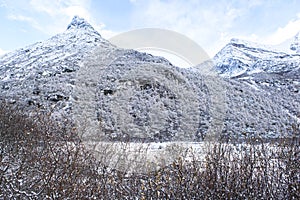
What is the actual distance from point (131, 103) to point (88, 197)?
12.4m

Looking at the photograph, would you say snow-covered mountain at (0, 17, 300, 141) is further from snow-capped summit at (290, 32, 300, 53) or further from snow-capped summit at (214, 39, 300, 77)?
snow-capped summit at (290, 32, 300, 53)

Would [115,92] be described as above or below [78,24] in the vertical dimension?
below

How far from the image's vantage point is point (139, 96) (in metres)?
16.1

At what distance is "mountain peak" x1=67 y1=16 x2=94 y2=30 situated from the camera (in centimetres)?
3428

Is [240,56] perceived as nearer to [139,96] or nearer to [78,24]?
[78,24]

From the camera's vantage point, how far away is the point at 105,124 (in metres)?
12.8

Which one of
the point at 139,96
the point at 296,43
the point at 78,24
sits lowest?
the point at 139,96

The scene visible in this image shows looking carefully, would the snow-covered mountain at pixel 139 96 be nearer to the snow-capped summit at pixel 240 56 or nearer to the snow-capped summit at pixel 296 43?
the snow-capped summit at pixel 240 56

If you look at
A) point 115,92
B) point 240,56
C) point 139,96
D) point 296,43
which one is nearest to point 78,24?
point 115,92

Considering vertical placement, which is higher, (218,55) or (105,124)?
(218,55)

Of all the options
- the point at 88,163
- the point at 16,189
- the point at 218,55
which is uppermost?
the point at 218,55

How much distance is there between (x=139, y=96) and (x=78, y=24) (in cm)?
2274

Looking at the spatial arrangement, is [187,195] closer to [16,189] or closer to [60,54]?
[16,189]

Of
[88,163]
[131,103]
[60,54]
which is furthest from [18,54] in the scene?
[88,163]
